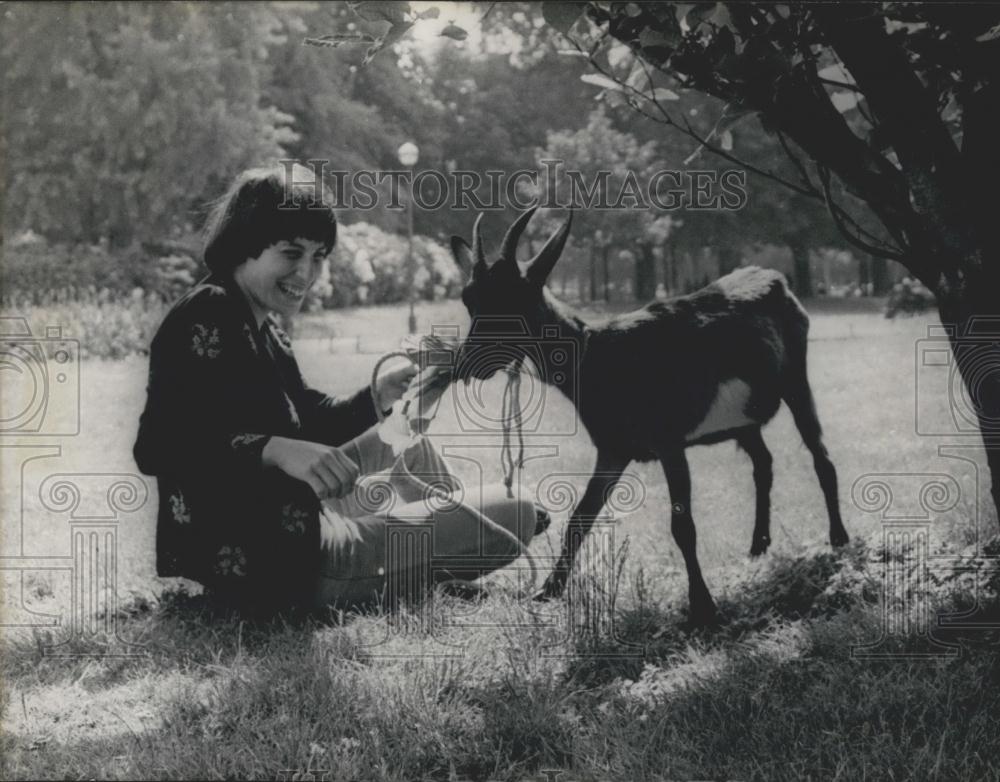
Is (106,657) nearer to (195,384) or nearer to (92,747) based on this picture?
(92,747)

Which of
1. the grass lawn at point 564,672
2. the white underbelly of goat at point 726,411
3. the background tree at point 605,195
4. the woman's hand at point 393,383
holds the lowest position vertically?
the grass lawn at point 564,672

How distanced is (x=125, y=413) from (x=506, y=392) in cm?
434

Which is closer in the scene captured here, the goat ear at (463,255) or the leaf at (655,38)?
the leaf at (655,38)

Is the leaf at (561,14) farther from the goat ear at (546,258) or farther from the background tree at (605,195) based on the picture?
the background tree at (605,195)

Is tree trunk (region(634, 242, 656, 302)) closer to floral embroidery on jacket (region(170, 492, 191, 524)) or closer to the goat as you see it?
the goat

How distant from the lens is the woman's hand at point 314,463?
9.55 ft

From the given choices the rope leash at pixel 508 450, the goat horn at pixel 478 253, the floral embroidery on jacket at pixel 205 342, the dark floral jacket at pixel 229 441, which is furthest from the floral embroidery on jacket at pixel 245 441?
the goat horn at pixel 478 253

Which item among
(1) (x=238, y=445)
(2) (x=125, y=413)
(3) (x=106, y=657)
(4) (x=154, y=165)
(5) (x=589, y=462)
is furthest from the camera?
(4) (x=154, y=165)

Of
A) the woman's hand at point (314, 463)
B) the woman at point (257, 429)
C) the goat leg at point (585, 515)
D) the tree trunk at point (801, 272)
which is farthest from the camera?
the tree trunk at point (801, 272)

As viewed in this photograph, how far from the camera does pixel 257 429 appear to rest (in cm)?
314

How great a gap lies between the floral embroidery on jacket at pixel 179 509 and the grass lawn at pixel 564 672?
438 mm

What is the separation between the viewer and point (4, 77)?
13859 millimetres

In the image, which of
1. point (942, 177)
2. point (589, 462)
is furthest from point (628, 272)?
point (942, 177)

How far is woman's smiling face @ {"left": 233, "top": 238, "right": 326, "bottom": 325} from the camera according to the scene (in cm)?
320
